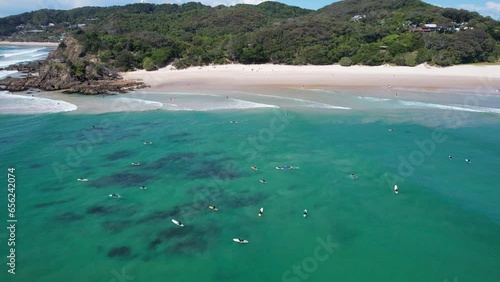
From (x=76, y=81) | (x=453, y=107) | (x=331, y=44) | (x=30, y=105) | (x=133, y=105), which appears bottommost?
(x=30, y=105)

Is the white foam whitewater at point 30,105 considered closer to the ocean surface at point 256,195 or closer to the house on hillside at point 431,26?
the ocean surface at point 256,195

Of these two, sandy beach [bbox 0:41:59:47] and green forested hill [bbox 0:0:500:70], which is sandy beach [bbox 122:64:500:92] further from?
sandy beach [bbox 0:41:59:47]

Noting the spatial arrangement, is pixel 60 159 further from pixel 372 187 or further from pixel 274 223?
pixel 372 187

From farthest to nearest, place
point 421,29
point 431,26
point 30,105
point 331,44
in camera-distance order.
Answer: point 431,26, point 421,29, point 331,44, point 30,105

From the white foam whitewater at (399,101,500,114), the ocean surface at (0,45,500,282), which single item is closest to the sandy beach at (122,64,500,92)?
the white foam whitewater at (399,101,500,114)

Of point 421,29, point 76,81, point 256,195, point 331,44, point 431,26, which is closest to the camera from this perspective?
point 256,195

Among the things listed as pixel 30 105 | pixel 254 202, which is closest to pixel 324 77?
pixel 30 105

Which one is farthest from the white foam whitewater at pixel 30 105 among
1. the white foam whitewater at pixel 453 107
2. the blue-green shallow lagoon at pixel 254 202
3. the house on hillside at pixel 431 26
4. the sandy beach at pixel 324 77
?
the house on hillside at pixel 431 26

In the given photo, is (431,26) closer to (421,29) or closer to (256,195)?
(421,29)
